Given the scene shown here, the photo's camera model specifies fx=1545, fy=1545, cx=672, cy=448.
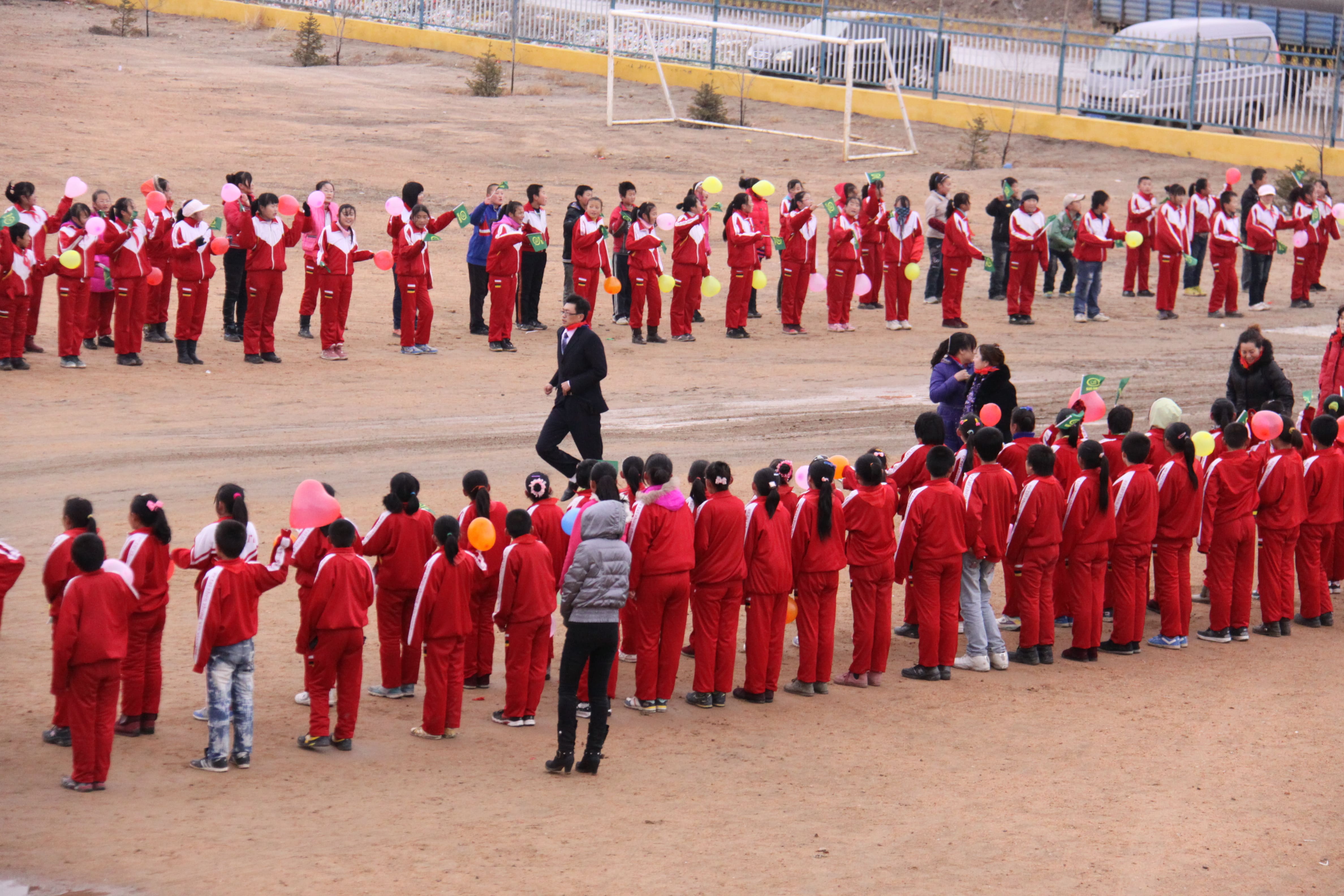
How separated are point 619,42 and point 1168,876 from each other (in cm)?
3017

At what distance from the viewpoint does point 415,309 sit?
59.4 ft

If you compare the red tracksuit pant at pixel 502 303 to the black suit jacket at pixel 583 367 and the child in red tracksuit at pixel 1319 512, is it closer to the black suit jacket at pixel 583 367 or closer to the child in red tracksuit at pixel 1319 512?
the black suit jacket at pixel 583 367

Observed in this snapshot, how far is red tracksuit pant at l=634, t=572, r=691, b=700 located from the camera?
9070mm

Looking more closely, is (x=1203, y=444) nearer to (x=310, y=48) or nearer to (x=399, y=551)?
(x=399, y=551)

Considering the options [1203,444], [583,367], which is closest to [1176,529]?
[1203,444]

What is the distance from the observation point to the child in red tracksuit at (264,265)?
16703 millimetres

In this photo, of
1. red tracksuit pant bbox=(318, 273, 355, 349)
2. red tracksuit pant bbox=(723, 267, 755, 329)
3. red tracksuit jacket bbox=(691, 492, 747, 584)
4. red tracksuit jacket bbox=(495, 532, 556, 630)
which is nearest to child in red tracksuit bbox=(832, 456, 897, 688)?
red tracksuit jacket bbox=(691, 492, 747, 584)

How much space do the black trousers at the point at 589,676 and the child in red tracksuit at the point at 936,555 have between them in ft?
7.86

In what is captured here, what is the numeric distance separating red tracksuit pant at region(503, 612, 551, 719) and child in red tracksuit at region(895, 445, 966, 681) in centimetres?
241

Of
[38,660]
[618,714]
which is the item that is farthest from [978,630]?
[38,660]

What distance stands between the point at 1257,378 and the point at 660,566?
6339 mm

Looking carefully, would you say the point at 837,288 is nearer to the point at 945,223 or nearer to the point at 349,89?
the point at 945,223

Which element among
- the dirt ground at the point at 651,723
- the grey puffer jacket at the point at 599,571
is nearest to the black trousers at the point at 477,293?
the dirt ground at the point at 651,723

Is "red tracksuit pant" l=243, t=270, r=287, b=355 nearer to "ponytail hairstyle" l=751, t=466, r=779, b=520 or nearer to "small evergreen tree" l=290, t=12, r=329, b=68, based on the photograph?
"ponytail hairstyle" l=751, t=466, r=779, b=520
